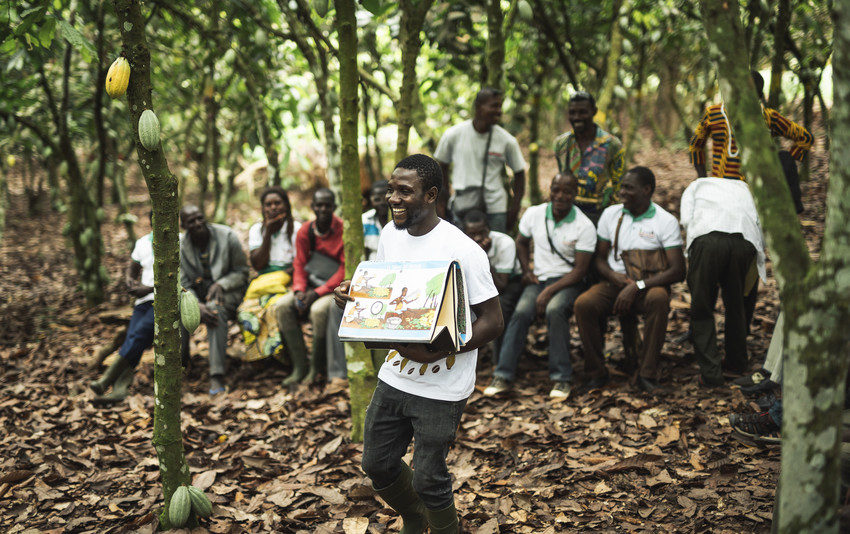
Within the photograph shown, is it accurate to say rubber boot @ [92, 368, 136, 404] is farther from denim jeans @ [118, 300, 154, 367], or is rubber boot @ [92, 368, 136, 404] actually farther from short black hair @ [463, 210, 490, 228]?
short black hair @ [463, 210, 490, 228]

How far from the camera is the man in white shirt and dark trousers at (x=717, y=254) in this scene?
397 centimetres

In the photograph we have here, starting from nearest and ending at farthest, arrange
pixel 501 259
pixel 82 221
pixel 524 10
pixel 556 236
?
pixel 556 236
pixel 501 259
pixel 524 10
pixel 82 221

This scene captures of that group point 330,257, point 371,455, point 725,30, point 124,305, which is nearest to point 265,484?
point 371,455

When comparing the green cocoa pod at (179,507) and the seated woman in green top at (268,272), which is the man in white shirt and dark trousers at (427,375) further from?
the seated woman in green top at (268,272)

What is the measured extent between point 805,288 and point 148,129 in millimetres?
2283

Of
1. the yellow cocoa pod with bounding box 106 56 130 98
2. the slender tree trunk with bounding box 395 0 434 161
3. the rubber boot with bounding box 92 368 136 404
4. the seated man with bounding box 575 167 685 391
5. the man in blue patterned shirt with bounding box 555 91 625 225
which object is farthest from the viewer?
the man in blue patterned shirt with bounding box 555 91 625 225

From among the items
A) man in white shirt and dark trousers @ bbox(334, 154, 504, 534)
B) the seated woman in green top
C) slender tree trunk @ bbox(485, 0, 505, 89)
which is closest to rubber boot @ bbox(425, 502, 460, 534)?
man in white shirt and dark trousers @ bbox(334, 154, 504, 534)

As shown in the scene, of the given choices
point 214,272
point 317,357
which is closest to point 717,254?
point 317,357

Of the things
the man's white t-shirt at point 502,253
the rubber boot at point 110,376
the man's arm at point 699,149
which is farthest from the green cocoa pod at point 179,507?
the man's arm at point 699,149

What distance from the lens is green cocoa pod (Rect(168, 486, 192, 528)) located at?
9.00 feet

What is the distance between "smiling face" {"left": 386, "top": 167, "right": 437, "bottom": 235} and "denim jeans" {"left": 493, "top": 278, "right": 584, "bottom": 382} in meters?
2.26

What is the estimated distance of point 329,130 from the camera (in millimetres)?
5410

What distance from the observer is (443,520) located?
2.43 meters

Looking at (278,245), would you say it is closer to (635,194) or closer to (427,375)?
(635,194)
